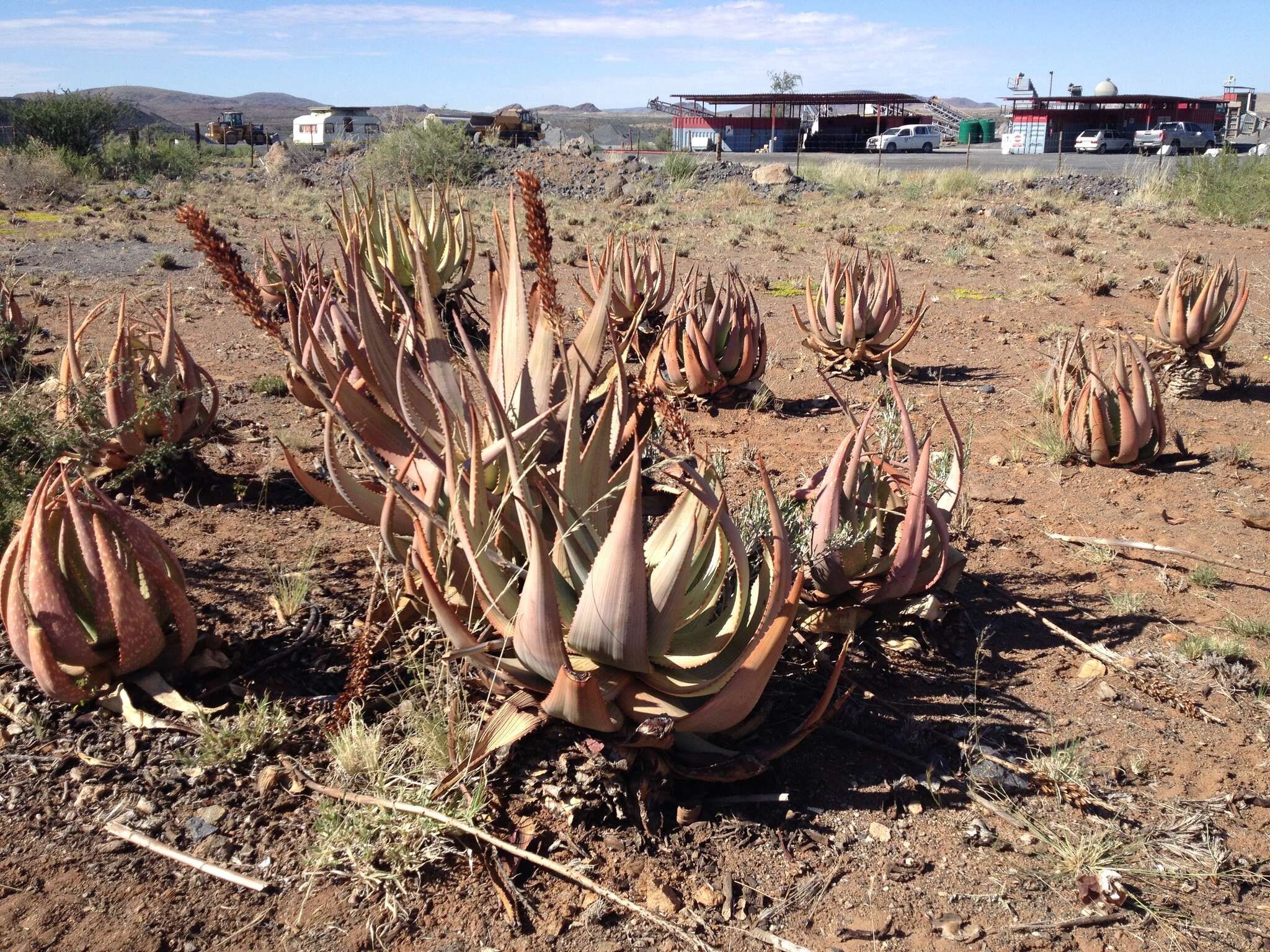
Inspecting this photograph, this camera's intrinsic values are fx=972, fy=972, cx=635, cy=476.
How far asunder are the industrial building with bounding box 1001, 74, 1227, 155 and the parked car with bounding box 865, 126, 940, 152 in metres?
3.33

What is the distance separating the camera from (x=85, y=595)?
243 cm

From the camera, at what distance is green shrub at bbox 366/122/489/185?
914 inches

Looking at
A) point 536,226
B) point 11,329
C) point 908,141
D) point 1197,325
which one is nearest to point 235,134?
point 908,141

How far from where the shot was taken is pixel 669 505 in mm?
2992

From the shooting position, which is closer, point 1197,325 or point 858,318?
point 1197,325

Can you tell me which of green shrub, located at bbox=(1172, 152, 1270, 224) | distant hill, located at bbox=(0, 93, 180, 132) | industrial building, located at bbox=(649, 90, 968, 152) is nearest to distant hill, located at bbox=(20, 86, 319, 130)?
distant hill, located at bbox=(0, 93, 180, 132)

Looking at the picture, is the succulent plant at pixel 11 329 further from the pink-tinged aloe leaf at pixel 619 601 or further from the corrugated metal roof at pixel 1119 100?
the corrugated metal roof at pixel 1119 100

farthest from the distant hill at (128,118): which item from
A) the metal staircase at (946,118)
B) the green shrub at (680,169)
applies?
the metal staircase at (946,118)

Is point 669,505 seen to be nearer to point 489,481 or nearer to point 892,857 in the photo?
point 489,481

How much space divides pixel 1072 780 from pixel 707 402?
12.7 ft

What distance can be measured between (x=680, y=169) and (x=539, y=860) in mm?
24769

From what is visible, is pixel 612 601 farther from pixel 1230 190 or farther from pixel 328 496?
pixel 1230 190

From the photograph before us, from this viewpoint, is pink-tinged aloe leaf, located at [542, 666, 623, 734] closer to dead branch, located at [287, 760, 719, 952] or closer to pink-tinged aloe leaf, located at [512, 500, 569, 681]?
pink-tinged aloe leaf, located at [512, 500, 569, 681]

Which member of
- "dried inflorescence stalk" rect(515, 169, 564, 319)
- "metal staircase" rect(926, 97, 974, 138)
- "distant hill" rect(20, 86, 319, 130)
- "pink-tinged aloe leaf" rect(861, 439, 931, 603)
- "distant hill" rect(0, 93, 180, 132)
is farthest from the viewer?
"distant hill" rect(20, 86, 319, 130)
